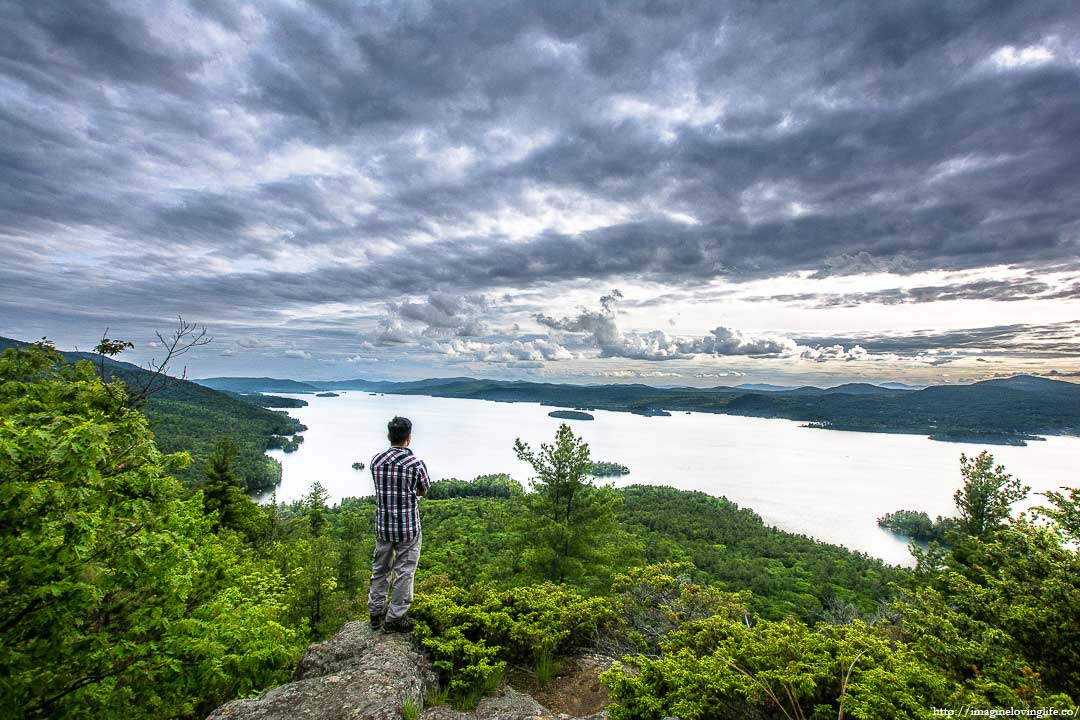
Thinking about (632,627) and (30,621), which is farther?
(632,627)

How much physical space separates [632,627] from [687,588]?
1.04 metres

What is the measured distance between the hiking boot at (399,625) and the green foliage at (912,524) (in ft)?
222

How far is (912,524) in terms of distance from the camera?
193ft

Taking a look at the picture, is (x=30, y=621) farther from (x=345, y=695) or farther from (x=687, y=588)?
(x=687, y=588)

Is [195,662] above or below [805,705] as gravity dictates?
below

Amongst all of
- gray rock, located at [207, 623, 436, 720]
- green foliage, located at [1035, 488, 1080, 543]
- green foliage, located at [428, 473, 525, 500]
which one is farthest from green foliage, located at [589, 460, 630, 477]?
gray rock, located at [207, 623, 436, 720]

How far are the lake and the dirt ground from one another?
107 ft

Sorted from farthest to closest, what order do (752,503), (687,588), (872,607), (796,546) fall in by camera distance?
(752,503) < (796,546) < (872,607) < (687,588)

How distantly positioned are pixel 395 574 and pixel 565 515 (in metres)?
11.1

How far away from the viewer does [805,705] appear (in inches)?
159

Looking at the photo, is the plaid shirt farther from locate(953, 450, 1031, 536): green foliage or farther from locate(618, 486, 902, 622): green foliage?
locate(618, 486, 902, 622): green foliage

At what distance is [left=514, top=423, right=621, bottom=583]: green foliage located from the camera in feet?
49.0

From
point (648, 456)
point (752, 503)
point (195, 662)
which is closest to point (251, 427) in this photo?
point (648, 456)

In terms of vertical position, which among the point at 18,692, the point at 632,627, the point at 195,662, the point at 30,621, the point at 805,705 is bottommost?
Answer: the point at 632,627
